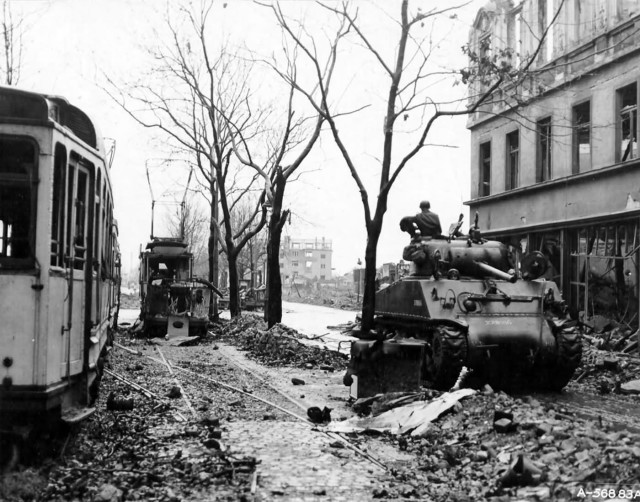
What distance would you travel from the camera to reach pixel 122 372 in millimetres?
14320

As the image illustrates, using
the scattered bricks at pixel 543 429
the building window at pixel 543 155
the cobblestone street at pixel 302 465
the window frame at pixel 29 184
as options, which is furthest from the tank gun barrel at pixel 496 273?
the building window at pixel 543 155

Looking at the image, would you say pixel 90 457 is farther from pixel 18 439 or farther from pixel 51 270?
pixel 51 270

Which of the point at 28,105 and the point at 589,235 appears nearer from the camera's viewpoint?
the point at 28,105

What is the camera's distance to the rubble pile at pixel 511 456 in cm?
577

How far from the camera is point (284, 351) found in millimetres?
18203

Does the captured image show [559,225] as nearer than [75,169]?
No

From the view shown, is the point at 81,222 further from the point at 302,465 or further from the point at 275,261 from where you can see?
the point at 275,261

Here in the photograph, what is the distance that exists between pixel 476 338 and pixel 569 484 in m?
6.11

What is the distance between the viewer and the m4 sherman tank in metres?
11.1

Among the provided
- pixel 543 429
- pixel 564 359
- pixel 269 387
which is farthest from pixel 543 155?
pixel 543 429

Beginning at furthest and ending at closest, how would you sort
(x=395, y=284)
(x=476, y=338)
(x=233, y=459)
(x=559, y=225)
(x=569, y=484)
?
(x=559, y=225)
(x=395, y=284)
(x=476, y=338)
(x=233, y=459)
(x=569, y=484)

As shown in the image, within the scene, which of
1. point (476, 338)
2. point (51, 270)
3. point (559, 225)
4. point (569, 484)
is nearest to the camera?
point (569, 484)

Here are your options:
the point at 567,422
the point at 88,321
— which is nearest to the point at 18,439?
the point at 88,321

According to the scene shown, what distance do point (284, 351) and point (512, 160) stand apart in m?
11.7
